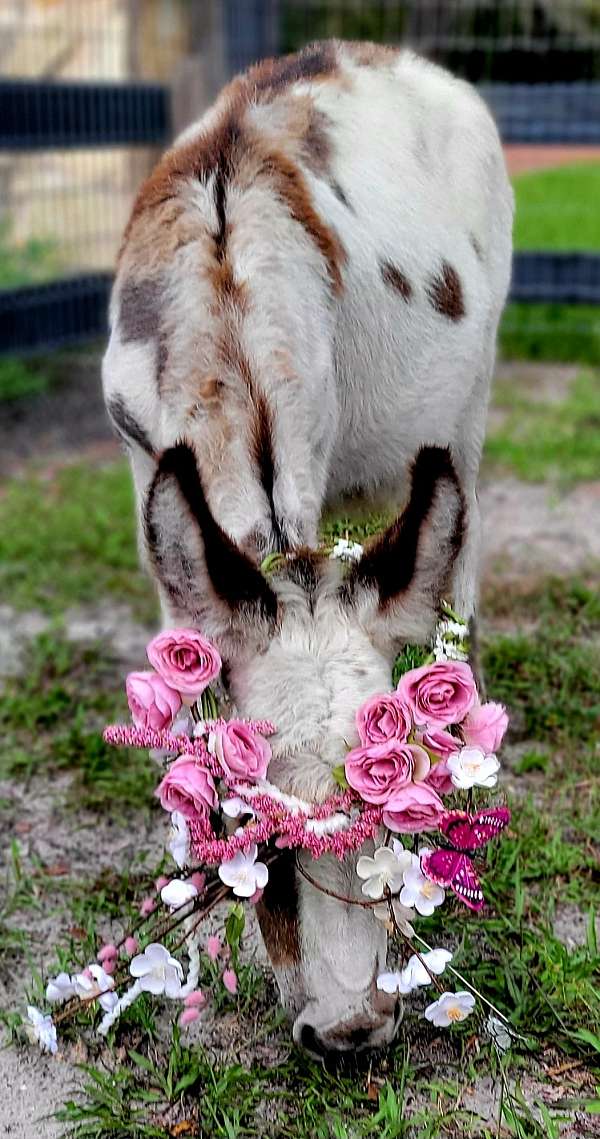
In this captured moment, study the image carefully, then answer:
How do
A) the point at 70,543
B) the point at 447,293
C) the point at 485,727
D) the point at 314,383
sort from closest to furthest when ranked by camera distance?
the point at 485,727 → the point at 314,383 → the point at 447,293 → the point at 70,543

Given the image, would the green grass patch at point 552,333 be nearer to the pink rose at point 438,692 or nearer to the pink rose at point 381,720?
the pink rose at point 438,692

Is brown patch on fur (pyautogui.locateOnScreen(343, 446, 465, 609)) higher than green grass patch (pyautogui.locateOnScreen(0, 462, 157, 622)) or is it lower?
higher

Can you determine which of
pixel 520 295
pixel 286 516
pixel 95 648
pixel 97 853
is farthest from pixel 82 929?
pixel 520 295

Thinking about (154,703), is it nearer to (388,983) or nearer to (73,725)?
(388,983)

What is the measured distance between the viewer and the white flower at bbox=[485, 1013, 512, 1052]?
2852mm

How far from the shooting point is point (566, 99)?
8539 millimetres

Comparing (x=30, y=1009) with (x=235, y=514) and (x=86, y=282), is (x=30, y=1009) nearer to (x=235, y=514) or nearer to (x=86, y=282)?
(x=235, y=514)

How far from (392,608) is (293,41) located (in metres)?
7.29

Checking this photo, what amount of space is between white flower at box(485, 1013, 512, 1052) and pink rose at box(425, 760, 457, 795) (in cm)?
67

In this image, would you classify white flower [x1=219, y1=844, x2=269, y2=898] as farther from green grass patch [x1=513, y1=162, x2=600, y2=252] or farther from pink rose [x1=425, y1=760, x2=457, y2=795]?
green grass patch [x1=513, y1=162, x2=600, y2=252]

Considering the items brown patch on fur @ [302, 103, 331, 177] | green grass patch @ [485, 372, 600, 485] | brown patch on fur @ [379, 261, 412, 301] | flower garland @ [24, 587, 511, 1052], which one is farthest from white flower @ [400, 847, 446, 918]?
green grass patch @ [485, 372, 600, 485]

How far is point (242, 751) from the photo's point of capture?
2361 mm

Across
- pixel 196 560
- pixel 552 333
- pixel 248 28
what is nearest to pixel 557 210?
pixel 552 333

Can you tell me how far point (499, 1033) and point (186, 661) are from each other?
116 centimetres
